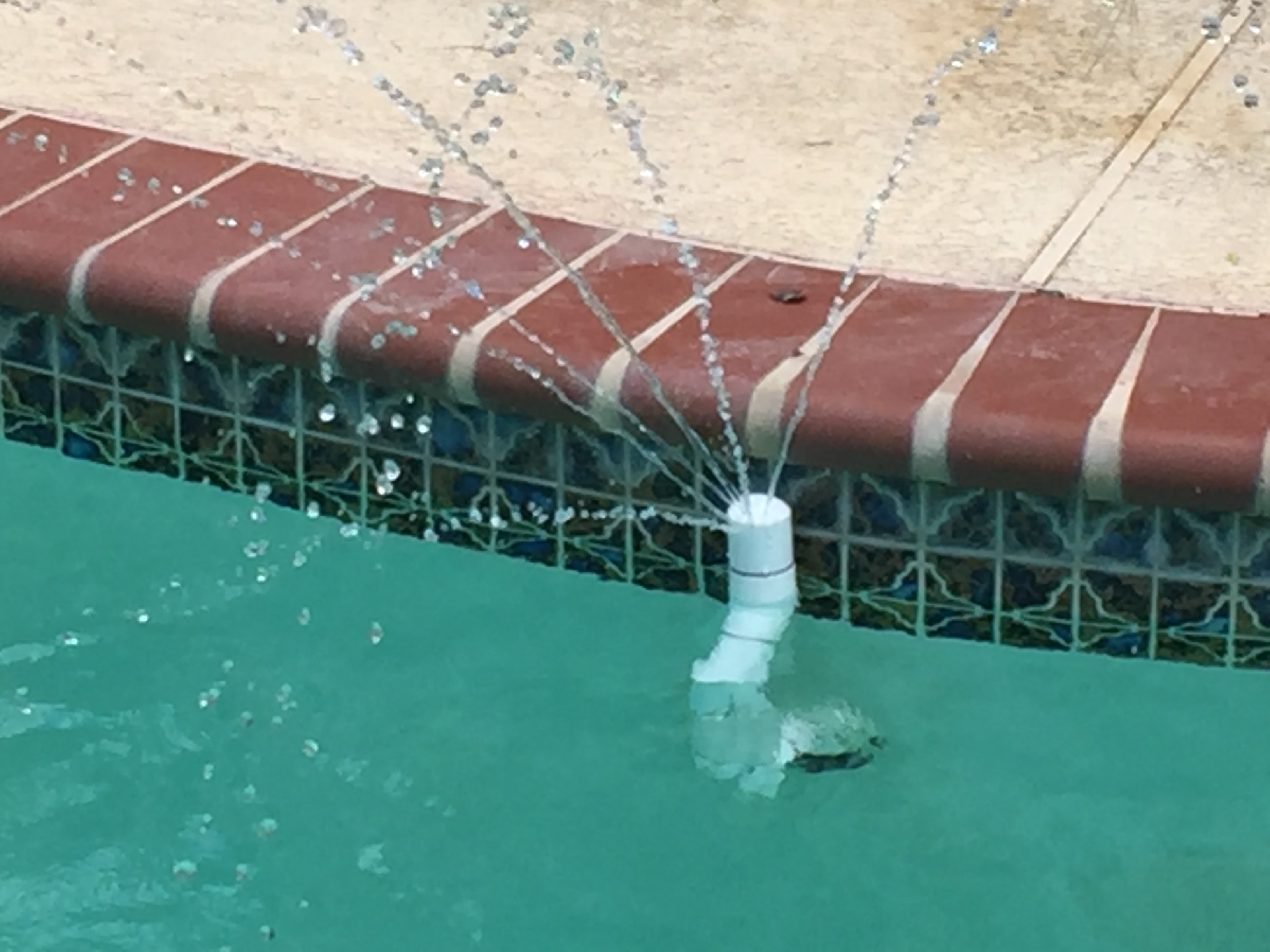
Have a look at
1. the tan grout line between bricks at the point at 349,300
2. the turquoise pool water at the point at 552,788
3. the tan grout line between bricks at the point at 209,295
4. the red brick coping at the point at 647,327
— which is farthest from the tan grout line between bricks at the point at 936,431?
the tan grout line between bricks at the point at 209,295

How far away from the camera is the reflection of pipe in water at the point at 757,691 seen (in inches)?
87.1

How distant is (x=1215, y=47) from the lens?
3154mm

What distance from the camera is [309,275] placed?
242 centimetres

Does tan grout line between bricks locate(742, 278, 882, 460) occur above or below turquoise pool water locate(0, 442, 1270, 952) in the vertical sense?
above

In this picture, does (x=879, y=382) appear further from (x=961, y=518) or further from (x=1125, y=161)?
(x=1125, y=161)

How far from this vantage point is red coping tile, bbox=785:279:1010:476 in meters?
2.15

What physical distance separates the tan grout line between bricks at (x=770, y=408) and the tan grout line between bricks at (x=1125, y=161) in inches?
14.4

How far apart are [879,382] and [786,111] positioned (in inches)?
34.3

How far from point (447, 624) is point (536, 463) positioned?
0.28 metres

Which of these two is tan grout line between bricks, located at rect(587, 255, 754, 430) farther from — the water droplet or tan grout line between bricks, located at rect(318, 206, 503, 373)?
the water droplet

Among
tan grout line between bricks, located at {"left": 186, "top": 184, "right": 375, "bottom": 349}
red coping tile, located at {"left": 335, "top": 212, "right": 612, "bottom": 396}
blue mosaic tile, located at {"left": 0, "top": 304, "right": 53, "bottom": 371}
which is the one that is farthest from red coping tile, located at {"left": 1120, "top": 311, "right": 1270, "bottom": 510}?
blue mosaic tile, located at {"left": 0, "top": 304, "right": 53, "bottom": 371}

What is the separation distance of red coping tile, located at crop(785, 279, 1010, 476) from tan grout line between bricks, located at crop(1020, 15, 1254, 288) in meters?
0.18

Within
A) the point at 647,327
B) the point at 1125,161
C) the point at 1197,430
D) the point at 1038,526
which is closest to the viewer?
the point at 1197,430

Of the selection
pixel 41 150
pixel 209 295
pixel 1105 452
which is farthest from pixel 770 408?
pixel 41 150
